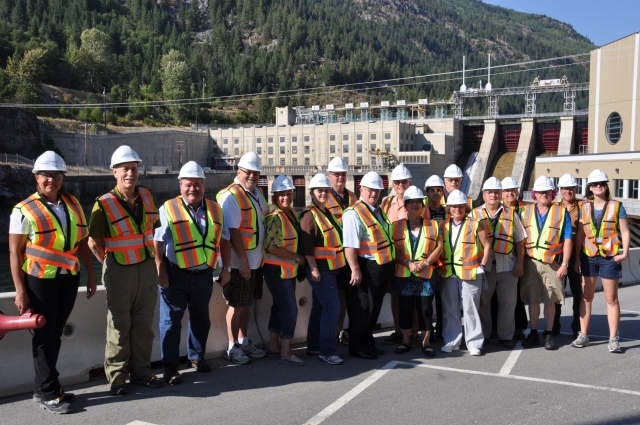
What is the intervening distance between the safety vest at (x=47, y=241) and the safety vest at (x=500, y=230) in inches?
172

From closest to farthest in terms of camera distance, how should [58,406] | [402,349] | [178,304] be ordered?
[58,406] < [178,304] < [402,349]

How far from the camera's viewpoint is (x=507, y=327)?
718 cm

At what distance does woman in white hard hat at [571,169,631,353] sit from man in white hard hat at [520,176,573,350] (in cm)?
20

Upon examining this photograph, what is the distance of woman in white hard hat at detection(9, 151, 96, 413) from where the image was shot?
4746mm

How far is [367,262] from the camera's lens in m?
6.50

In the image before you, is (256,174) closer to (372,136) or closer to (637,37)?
(637,37)

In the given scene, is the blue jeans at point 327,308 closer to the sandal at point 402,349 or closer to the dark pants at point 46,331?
the sandal at point 402,349

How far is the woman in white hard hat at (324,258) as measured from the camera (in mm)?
6289

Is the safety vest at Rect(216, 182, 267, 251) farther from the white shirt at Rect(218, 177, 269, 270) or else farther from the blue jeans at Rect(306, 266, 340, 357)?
the blue jeans at Rect(306, 266, 340, 357)

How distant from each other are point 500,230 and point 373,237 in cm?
169

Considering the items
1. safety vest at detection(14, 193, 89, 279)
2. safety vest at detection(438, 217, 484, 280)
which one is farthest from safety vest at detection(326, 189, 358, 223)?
safety vest at detection(14, 193, 89, 279)

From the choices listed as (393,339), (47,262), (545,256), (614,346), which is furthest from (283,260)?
(614,346)

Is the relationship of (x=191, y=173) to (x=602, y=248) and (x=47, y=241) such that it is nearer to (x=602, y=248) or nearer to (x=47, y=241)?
(x=47, y=241)

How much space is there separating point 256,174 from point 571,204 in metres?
4.12
